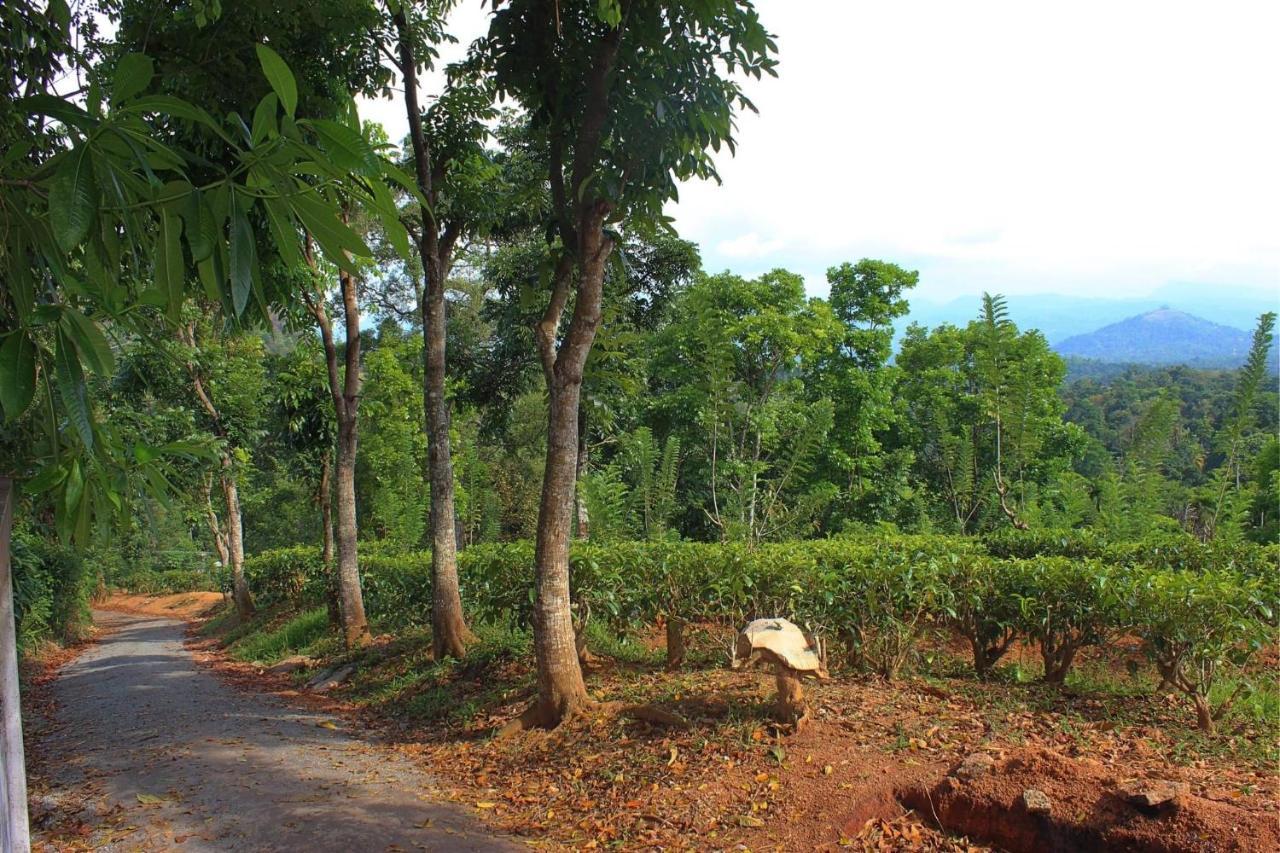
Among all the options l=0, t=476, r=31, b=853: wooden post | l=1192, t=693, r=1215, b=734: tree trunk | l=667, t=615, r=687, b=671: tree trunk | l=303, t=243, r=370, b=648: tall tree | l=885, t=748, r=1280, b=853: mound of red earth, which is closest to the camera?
l=0, t=476, r=31, b=853: wooden post

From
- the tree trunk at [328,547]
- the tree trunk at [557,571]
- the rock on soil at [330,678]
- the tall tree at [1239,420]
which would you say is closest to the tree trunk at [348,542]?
the rock on soil at [330,678]

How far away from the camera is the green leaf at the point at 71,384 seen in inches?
63.9

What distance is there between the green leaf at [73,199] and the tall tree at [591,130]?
4.00 metres

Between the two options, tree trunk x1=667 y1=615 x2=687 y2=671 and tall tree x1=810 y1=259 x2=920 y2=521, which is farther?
tall tree x1=810 y1=259 x2=920 y2=521

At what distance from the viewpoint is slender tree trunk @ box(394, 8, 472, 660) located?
Answer: 8211mm

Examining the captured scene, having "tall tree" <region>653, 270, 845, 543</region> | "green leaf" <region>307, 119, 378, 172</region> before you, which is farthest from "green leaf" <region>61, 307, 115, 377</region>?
"tall tree" <region>653, 270, 845, 543</region>

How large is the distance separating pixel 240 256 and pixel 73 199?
1.09ft

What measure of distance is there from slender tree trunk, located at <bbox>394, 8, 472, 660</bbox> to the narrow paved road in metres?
1.44

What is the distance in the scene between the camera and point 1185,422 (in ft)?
59.7

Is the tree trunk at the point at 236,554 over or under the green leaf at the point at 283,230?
under

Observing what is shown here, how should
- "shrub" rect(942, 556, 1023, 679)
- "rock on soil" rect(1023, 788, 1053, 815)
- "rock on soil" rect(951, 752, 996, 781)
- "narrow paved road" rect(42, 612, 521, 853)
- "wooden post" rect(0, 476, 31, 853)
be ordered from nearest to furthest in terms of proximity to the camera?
"wooden post" rect(0, 476, 31, 853), "rock on soil" rect(1023, 788, 1053, 815), "rock on soil" rect(951, 752, 996, 781), "narrow paved road" rect(42, 612, 521, 853), "shrub" rect(942, 556, 1023, 679)

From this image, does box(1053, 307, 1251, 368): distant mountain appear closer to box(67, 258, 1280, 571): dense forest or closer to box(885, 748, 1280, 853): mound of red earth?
box(67, 258, 1280, 571): dense forest

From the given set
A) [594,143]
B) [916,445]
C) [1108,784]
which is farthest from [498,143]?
[1108,784]

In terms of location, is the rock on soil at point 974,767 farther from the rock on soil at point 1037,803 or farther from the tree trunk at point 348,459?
the tree trunk at point 348,459
